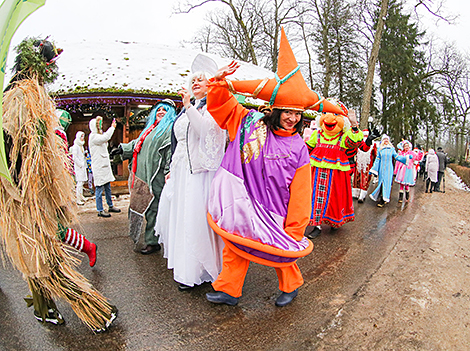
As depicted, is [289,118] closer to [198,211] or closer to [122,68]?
[198,211]

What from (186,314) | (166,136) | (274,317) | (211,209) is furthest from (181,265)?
(166,136)

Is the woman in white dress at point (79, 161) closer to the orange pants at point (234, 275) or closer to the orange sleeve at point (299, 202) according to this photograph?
the orange pants at point (234, 275)

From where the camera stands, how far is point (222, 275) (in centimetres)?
261

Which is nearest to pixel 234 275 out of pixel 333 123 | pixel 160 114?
pixel 160 114

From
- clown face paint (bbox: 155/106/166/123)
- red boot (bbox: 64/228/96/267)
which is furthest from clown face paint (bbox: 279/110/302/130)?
red boot (bbox: 64/228/96/267)

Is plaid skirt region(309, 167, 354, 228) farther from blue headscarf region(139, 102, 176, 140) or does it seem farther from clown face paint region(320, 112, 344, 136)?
blue headscarf region(139, 102, 176, 140)

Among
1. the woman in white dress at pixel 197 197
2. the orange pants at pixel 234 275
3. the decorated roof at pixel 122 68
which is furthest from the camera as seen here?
the decorated roof at pixel 122 68

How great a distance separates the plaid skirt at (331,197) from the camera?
4.73m

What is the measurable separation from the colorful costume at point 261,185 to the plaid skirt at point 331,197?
225 cm

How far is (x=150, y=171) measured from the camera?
364 centimetres

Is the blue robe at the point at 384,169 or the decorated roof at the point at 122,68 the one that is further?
the decorated roof at the point at 122,68

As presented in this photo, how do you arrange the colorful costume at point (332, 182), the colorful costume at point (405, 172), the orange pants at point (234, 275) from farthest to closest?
the colorful costume at point (405, 172) < the colorful costume at point (332, 182) < the orange pants at point (234, 275)

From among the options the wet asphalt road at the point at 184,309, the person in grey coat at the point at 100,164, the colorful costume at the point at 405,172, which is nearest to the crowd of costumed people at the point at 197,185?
the wet asphalt road at the point at 184,309

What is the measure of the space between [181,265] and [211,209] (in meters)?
0.64
